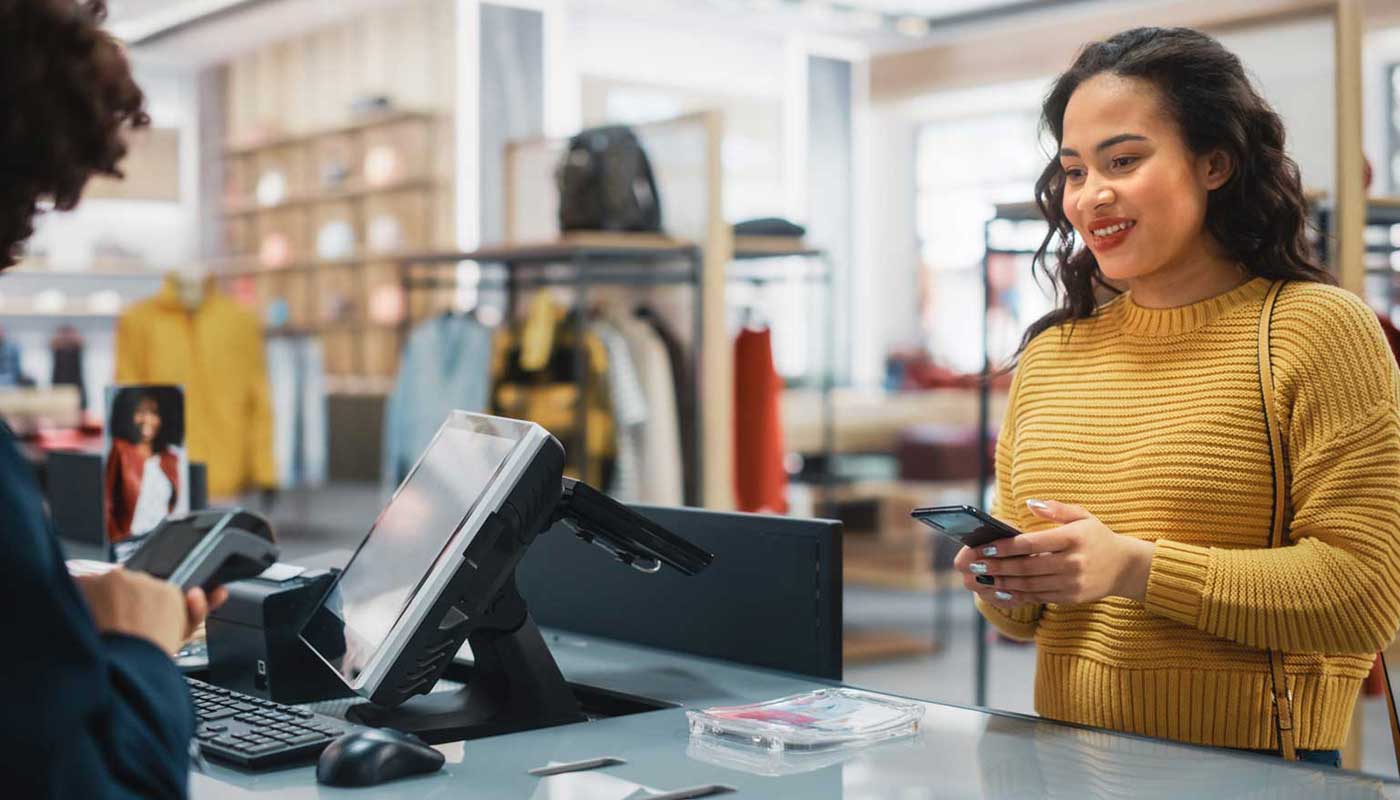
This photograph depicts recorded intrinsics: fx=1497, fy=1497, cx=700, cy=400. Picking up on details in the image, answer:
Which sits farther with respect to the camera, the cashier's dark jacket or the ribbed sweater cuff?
the ribbed sweater cuff

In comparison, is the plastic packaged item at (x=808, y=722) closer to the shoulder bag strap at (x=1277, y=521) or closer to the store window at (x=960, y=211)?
the shoulder bag strap at (x=1277, y=521)

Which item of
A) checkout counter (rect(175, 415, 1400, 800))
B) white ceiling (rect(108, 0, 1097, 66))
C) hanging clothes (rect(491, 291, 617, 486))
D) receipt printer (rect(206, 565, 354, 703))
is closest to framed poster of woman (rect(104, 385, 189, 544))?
receipt printer (rect(206, 565, 354, 703))

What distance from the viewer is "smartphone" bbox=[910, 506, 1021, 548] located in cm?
138

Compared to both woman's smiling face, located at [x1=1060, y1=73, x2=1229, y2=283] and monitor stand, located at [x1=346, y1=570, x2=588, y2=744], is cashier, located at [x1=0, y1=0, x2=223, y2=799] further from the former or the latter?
woman's smiling face, located at [x1=1060, y1=73, x2=1229, y2=283]

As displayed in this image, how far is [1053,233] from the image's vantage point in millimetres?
1831

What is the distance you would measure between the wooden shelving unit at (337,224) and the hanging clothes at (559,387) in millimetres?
3867

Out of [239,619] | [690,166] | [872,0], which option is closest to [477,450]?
[239,619]

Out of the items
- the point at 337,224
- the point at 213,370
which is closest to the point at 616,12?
the point at 337,224

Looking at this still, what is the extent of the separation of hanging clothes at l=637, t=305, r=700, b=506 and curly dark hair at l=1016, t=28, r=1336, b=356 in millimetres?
3644

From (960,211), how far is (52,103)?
428 inches

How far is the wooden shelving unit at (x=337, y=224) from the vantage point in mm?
9320

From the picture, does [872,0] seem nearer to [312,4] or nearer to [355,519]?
[312,4]

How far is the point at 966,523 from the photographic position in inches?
55.4

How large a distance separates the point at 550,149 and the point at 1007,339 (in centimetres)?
594
